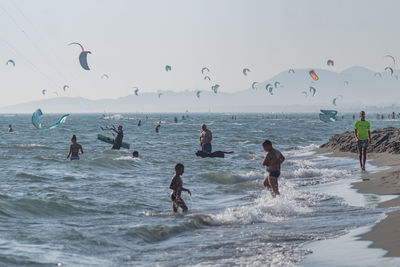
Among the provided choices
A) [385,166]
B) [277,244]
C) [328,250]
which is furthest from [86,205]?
[385,166]

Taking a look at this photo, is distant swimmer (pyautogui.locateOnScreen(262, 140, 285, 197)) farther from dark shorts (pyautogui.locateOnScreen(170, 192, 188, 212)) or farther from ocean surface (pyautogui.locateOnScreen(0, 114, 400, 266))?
dark shorts (pyautogui.locateOnScreen(170, 192, 188, 212))

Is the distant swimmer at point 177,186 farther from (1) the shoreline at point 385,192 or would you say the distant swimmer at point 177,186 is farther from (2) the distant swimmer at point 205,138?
(2) the distant swimmer at point 205,138

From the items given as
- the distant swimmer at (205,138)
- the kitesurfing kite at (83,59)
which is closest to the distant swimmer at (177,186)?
the distant swimmer at (205,138)

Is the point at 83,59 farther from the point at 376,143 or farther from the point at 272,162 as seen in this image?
the point at 272,162

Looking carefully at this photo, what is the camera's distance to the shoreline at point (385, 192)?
7.08m

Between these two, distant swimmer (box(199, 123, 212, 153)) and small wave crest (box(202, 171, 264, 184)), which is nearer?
small wave crest (box(202, 171, 264, 184))

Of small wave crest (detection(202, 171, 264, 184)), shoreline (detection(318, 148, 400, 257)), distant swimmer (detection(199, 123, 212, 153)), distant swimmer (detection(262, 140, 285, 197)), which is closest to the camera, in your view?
shoreline (detection(318, 148, 400, 257))

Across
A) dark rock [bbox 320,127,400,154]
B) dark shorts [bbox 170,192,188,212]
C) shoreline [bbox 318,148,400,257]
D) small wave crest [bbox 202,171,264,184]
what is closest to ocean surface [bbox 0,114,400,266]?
small wave crest [bbox 202,171,264,184]

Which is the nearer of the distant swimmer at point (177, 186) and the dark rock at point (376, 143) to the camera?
the distant swimmer at point (177, 186)

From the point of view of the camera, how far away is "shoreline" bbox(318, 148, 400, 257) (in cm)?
708

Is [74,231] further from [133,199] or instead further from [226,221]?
[133,199]

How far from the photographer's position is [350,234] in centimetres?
809

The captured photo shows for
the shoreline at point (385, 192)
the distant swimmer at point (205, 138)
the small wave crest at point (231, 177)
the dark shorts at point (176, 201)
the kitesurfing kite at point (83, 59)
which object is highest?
the kitesurfing kite at point (83, 59)

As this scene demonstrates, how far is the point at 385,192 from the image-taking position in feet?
38.9
